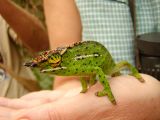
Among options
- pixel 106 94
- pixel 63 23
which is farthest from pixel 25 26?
pixel 106 94

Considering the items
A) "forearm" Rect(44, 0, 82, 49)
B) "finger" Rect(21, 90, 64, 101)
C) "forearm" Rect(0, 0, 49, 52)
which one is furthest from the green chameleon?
"forearm" Rect(0, 0, 49, 52)

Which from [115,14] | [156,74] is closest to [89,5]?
[115,14]

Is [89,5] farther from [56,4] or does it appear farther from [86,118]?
[86,118]

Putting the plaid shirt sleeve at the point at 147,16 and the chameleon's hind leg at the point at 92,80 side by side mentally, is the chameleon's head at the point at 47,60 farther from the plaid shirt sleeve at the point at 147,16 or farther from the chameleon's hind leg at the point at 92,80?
the plaid shirt sleeve at the point at 147,16

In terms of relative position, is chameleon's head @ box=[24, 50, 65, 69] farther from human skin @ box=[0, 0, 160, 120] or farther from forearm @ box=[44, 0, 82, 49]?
forearm @ box=[44, 0, 82, 49]

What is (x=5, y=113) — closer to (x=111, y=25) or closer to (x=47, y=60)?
(x=47, y=60)

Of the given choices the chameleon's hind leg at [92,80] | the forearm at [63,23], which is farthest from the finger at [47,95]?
the forearm at [63,23]

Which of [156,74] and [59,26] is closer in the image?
[156,74]
